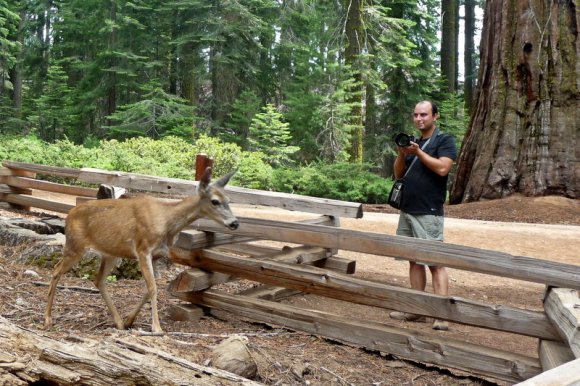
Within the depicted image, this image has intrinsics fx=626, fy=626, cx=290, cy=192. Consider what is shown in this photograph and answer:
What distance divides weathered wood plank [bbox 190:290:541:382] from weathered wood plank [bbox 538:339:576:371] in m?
0.17

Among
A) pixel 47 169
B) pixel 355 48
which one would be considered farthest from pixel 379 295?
pixel 355 48

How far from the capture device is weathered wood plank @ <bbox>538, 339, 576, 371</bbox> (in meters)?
4.65

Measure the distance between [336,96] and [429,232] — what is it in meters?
14.7

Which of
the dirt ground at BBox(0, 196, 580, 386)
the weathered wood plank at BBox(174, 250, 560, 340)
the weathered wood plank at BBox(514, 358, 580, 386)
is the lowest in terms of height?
the dirt ground at BBox(0, 196, 580, 386)

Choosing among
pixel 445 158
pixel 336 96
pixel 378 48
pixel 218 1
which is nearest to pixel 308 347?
pixel 445 158

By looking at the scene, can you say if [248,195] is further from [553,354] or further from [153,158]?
[153,158]

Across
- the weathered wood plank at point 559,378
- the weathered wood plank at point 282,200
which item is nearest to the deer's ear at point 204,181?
the weathered wood plank at point 282,200

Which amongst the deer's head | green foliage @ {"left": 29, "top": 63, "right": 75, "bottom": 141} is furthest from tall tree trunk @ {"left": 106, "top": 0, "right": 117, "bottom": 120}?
the deer's head

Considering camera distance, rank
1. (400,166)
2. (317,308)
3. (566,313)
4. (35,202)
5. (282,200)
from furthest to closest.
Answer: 1. (35,202)
2. (317,308)
3. (282,200)
4. (400,166)
5. (566,313)

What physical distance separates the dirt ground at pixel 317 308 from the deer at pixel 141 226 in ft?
1.58

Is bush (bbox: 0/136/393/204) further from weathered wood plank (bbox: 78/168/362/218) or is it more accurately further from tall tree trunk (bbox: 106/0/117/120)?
tall tree trunk (bbox: 106/0/117/120)

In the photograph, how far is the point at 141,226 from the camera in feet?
19.1

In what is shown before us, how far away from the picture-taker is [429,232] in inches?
267

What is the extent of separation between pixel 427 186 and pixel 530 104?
853 centimetres
